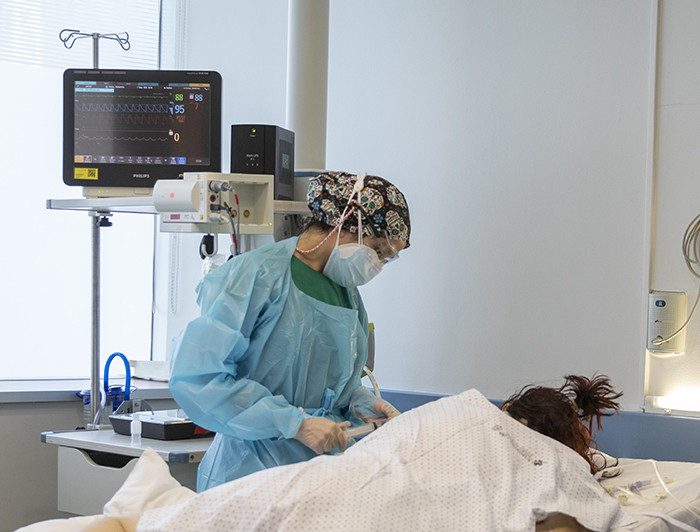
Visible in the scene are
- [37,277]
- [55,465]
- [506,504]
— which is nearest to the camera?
[506,504]

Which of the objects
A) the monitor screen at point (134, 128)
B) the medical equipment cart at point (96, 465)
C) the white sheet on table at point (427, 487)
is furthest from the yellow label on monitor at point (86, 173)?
the white sheet on table at point (427, 487)

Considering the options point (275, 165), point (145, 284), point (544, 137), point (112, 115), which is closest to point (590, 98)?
point (544, 137)

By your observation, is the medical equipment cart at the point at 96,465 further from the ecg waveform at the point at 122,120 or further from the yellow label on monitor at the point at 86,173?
the ecg waveform at the point at 122,120

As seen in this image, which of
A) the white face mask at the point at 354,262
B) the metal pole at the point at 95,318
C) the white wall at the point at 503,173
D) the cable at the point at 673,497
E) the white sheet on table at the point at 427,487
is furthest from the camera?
the metal pole at the point at 95,318

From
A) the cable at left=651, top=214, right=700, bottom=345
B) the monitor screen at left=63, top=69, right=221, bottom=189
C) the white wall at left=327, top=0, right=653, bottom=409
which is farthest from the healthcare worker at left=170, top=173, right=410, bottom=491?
the cable at left=651, top=214, right=700, bottom=345

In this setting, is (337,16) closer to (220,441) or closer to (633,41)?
(633,41)

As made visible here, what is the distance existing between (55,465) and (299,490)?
2.29 m

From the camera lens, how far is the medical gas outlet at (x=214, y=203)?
2426mm

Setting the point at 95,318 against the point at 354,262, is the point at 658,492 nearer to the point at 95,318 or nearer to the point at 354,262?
the point at 354,262

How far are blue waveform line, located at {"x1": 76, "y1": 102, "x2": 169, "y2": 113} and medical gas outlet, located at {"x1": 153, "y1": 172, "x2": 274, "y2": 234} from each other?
44cm

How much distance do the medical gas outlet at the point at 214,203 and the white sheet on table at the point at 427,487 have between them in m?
0.99

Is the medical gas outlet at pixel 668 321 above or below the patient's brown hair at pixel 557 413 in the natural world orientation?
above

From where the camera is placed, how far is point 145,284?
3869mm

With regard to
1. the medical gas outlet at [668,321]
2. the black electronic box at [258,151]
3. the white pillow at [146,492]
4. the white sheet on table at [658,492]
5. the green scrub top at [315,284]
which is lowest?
the white sheet on table at [658,492]
